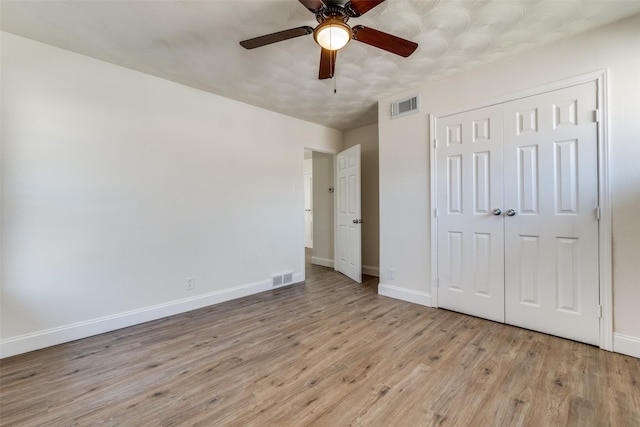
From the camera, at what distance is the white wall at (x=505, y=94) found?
2.01 meters

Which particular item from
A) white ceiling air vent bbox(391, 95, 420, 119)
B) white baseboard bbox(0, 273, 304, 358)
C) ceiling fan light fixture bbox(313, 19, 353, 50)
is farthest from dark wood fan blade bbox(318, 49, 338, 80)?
white baseboard bbox(0, 273, 304, 358)

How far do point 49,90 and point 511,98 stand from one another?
4.09 m

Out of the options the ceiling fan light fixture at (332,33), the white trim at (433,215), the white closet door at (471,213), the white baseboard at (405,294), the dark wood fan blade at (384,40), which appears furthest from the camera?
the white baseboard at (405,294)

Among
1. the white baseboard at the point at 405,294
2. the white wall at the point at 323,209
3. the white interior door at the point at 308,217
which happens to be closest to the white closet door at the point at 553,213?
the white baseboard at the point at 405,294

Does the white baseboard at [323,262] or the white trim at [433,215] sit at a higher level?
the white trim at [433,215]

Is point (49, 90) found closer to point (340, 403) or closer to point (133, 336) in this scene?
point (133, 336)

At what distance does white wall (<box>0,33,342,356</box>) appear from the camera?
2166 millimetres

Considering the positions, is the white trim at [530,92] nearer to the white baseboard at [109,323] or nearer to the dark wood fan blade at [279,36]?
the dark wood fan blade at [279,36]

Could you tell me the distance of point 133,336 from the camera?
7.99 feet

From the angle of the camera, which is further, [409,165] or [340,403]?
[409,165]

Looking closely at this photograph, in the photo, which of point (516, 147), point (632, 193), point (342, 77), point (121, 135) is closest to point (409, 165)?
point (516, 147)

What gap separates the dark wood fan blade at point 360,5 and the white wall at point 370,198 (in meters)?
2.99

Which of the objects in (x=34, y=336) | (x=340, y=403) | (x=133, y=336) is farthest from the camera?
(x=133, y=336)

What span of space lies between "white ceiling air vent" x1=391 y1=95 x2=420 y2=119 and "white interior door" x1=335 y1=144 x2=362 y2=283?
2.80 feet
